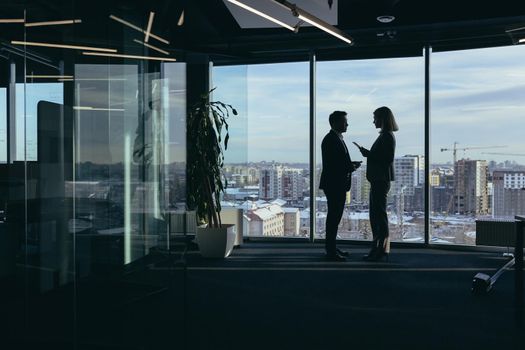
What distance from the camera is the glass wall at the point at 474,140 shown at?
7125 millimetres

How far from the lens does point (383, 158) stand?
5770 mm

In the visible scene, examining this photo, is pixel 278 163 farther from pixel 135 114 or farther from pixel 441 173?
pixel 135 114

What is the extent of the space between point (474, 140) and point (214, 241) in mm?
4064

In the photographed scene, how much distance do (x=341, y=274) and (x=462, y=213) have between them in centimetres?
296

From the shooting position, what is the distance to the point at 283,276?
5.25m

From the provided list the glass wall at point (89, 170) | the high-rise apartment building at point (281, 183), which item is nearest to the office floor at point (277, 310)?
the glass wall at point (89, 170)

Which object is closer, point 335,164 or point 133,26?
point 133,26

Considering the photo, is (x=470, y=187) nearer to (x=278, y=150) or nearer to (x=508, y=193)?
(x=508, y=193)

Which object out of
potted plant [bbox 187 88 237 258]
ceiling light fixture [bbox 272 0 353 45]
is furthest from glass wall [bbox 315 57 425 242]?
potted plant [bbox 187 88 237 258]

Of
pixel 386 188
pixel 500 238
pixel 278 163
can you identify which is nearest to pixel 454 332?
pixel 386 188

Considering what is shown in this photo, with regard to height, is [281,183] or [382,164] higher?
[382,164]

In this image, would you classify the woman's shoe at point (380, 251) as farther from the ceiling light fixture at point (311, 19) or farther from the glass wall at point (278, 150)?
the ceiling light fixture at point (311, 19)

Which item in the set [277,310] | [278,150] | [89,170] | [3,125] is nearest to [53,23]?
[89,170]

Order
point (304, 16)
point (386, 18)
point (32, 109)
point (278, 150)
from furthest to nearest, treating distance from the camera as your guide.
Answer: point (278, 150)
point (386, 18)
point (304, 16)
point (32, 109)
